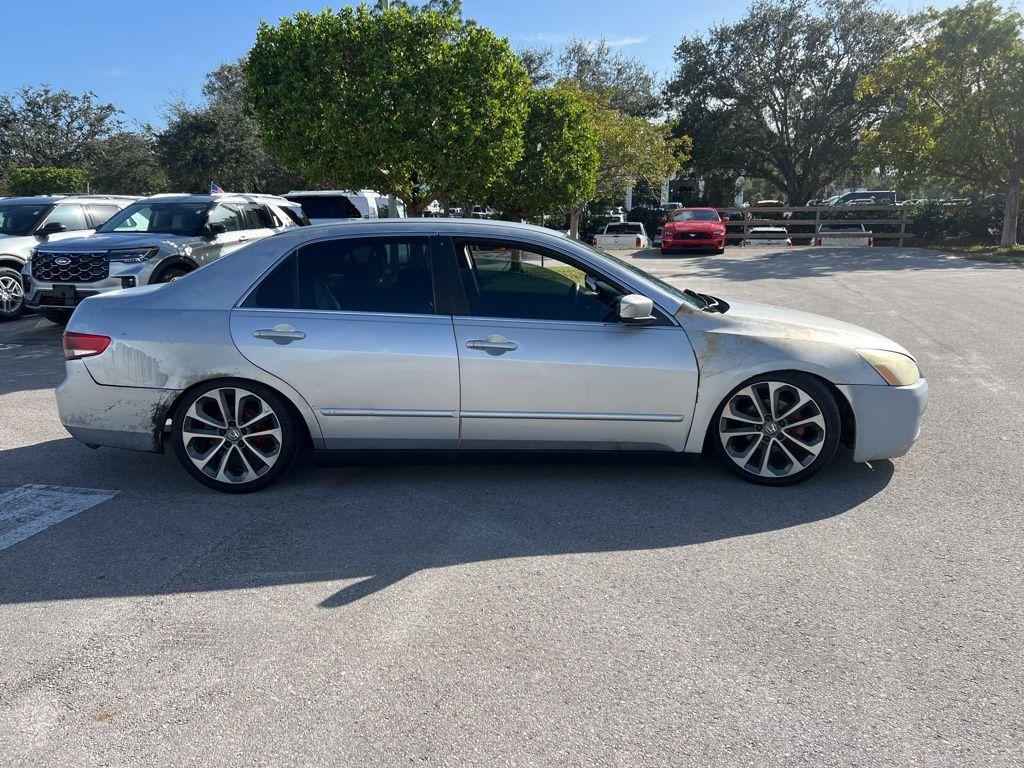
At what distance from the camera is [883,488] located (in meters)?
4.67

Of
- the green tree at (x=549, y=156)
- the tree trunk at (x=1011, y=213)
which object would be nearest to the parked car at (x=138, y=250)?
the green tree at (x=549, y=156)

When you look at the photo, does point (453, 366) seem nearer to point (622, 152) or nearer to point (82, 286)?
point (82, 286)

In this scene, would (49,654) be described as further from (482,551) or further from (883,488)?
(883,488)

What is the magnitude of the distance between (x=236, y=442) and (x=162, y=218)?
782 centimetres

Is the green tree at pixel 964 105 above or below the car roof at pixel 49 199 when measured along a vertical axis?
above

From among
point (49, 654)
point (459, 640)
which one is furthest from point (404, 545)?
point (49, 654)

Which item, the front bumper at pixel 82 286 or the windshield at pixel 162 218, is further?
the windshield at pixel 162 218

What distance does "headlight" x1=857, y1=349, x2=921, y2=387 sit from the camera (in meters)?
4.59

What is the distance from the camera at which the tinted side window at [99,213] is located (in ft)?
43.8

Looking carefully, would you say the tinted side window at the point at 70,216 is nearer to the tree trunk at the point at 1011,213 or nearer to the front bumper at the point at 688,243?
the front bumper at the point at 688,243

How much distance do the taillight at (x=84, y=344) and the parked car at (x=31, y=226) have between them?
7.91 metres

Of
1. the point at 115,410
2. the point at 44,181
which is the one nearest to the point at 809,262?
the point at 115,410

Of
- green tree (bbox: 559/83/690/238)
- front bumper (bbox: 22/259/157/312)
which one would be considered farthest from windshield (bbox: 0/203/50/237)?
green tree (bbox: 559/83/690/238)

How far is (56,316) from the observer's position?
11.2m
